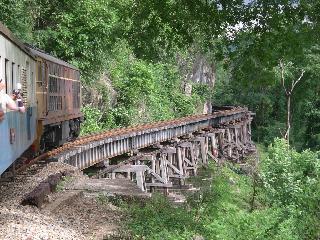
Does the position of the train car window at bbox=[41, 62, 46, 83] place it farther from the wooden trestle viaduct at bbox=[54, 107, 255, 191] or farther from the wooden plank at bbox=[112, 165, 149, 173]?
the wooden plank at bbox=[112, 165, 149, 173]

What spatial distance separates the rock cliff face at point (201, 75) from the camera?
47.7m

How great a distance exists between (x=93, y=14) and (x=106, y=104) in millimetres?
5856

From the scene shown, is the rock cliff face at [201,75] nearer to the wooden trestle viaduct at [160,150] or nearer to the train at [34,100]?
the wooden trestle viaduct at [160,150]

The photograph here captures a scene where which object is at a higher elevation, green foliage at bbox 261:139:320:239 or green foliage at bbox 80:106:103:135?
green foliage at bbox 80:106:103:135

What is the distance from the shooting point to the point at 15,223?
21.6ft

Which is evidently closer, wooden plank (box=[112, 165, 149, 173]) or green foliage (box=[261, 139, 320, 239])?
green foliage (box=[261, 139, 320, 239])

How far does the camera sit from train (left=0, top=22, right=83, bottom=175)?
734 centimetres

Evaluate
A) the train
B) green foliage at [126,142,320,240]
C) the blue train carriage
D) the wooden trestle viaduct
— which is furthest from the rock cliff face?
the blue train carriage

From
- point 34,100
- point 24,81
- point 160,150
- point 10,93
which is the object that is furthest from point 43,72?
point 160,150

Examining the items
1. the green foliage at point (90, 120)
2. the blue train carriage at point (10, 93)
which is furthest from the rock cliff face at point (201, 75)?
the blue train carriage at point (10, 93)

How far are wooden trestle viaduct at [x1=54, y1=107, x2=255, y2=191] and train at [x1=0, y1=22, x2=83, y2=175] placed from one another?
0.96 meters

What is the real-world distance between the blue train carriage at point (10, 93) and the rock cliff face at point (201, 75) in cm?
3652

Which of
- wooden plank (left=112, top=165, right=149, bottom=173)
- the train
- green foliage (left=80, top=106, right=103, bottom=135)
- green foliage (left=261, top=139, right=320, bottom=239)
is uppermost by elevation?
the train

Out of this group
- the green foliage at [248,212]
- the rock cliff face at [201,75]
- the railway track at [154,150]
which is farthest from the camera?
the rock cliff face at [201,75]
